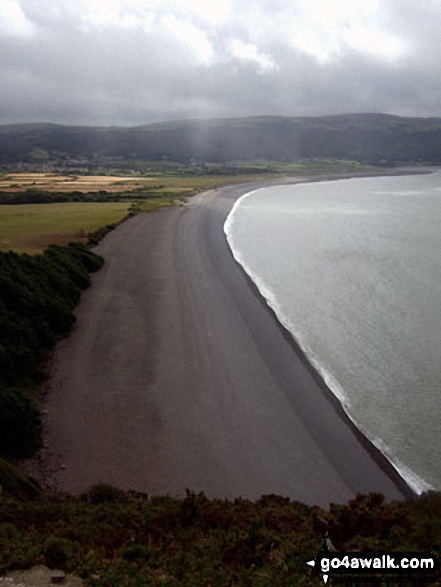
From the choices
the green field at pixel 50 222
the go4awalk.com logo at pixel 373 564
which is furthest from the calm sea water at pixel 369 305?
the green field at pixel 50 222

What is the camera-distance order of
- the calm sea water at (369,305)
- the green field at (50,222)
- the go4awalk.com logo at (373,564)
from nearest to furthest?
the go4awalk.com logo at (373,564) < the calm sea water at (369,305) < the green field at (50,222)

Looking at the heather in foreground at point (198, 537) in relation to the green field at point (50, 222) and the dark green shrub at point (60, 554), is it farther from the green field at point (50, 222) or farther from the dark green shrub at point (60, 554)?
the green field at point (50, 222)

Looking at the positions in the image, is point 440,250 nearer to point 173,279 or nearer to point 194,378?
point 173,279

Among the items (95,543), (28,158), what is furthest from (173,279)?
(28,158)

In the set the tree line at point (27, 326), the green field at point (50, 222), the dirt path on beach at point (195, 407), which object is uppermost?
the green field at point (50, 222)

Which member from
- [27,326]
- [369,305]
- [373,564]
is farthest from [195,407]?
[369,305]

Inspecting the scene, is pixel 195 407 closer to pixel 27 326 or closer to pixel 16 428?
pixel 16 428

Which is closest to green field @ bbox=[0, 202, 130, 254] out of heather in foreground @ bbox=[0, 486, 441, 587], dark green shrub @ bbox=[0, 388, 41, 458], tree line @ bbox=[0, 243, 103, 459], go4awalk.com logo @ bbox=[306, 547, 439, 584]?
tree line @ bbox=[0, 243, 103, 459]
